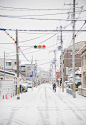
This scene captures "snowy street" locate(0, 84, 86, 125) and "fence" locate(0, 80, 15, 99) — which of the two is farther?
"fence" locate(0, 80, 15, 99)

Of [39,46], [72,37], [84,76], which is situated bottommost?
[84,76]

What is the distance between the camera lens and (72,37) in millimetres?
26625

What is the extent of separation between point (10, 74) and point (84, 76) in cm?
1318

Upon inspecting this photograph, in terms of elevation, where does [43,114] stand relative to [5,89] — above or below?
below

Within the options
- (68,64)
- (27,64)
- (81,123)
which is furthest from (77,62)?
(81,123)

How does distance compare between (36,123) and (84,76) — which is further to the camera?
(84,76)

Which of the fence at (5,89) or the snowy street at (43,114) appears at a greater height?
the fence at (5,89)

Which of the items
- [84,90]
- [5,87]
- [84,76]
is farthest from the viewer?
[84,76]

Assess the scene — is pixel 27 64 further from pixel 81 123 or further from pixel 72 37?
pixel 81 123

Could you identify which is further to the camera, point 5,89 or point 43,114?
point 5,89

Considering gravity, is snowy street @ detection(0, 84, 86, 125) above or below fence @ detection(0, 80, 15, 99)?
below

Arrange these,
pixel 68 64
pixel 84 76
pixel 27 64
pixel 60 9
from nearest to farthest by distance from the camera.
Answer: pixel 60 9, pixel 84 76, pixel 68 64, pixel 27 64

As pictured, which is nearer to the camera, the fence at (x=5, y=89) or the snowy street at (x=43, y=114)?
the snowy street at (x=43, y=114)

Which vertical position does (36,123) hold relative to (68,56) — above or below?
below
